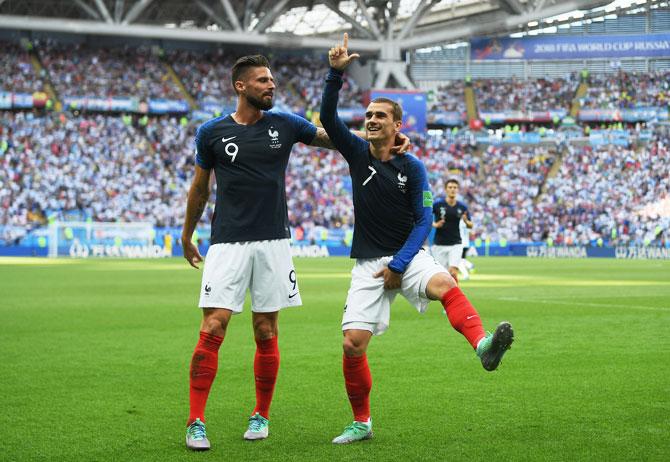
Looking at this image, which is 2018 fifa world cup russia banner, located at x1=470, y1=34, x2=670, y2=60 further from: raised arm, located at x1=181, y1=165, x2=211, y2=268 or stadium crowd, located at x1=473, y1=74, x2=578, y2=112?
raised arm, located at x1=181, y1=165, x2=211, y2=268

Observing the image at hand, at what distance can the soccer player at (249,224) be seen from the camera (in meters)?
6.30

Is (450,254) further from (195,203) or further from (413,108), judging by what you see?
(413,108)

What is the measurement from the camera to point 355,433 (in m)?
6.07

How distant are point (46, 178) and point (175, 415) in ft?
141

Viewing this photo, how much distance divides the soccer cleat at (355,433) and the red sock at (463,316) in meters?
0.88

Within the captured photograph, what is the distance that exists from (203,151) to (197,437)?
194 cm

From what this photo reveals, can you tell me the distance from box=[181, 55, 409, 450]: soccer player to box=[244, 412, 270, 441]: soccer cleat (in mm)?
14

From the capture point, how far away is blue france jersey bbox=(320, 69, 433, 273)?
6.41 metres

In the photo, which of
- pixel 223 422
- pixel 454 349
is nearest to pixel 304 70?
pixel 454 349

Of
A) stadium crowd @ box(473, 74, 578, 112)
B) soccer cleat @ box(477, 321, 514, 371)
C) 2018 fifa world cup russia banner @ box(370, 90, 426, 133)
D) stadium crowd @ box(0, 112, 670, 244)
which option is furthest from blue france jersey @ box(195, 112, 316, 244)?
stadium crowd @ box(473, 74, 578, 112)

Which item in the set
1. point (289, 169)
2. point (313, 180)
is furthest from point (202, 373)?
point (289, 169)

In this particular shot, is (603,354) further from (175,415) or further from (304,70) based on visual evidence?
(304,70)

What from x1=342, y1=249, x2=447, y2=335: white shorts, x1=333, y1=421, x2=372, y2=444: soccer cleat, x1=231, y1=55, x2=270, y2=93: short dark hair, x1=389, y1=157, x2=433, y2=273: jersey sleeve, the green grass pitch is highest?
x1=231, y1=55, x2=270, y2=93: short dark hair

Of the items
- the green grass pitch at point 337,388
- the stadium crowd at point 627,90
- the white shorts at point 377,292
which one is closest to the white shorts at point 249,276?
the white shorts at point 377,292
